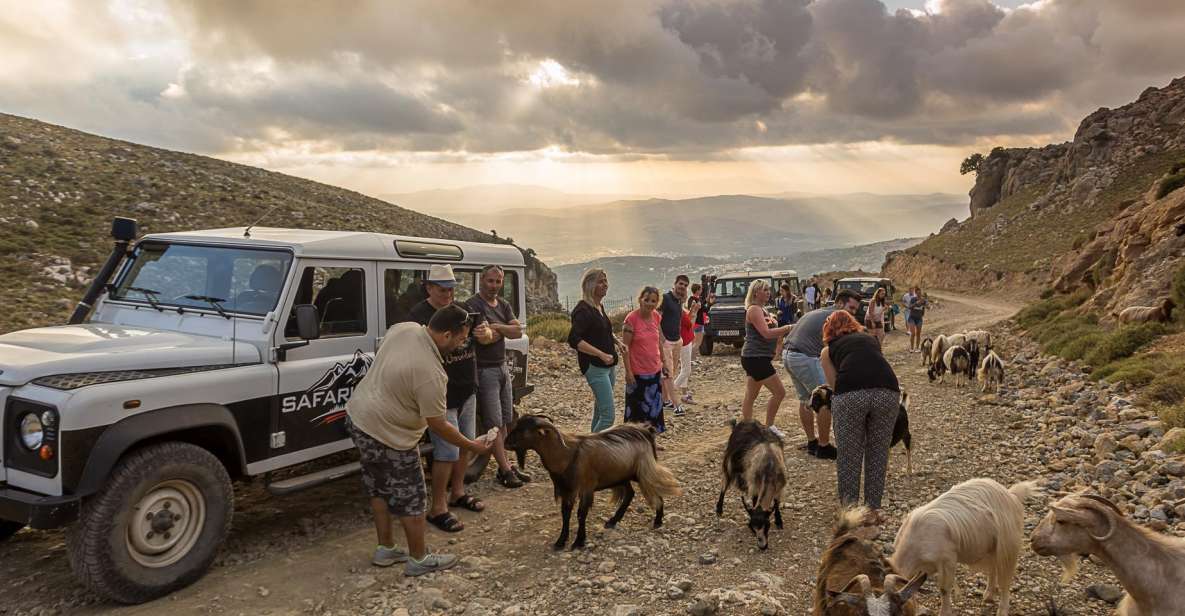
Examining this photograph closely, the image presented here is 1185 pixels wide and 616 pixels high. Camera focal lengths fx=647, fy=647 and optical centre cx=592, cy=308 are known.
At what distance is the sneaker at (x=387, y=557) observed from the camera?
4.73 metres

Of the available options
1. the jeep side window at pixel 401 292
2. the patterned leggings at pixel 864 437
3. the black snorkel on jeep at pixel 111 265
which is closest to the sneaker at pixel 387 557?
the jeep side window at pixel 401 292

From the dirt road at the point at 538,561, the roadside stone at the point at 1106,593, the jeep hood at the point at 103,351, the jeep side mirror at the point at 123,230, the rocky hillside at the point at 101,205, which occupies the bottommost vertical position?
the dirt road at the point at 538,561

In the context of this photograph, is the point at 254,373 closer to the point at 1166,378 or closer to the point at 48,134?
the point at 1166,378

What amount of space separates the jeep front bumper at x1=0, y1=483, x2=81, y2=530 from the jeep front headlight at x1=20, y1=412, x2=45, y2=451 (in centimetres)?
29

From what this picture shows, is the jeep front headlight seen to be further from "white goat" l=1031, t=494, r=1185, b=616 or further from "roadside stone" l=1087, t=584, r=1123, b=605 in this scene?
"roadside stone" l=1087, t=584, r=1123, b=605

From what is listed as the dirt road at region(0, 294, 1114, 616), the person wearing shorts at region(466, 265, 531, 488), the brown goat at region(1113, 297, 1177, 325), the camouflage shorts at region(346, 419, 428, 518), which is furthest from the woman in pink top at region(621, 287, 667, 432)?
the brown goat at region(1113, 297, 1177, 325)

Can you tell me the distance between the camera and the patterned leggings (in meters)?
5.19

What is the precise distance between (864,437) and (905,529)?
4.28 ft

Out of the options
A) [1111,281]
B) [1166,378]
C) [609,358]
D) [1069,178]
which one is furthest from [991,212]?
[609,358]

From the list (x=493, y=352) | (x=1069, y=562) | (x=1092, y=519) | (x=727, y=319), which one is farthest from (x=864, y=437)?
(x=727, y=319)

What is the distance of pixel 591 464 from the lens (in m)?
5.20

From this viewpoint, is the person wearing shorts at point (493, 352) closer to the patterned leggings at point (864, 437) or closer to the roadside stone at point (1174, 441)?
the patterned leggings at point (864, 437)

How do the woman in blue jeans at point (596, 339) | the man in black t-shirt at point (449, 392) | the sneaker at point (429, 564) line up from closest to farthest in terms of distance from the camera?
the sneaker at point (429, 564) < the man in black t-shirt at point (449, 392) < the woman in blue jeans at point (596, 339)

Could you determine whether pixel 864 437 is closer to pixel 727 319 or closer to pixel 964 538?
pixel 964 538
